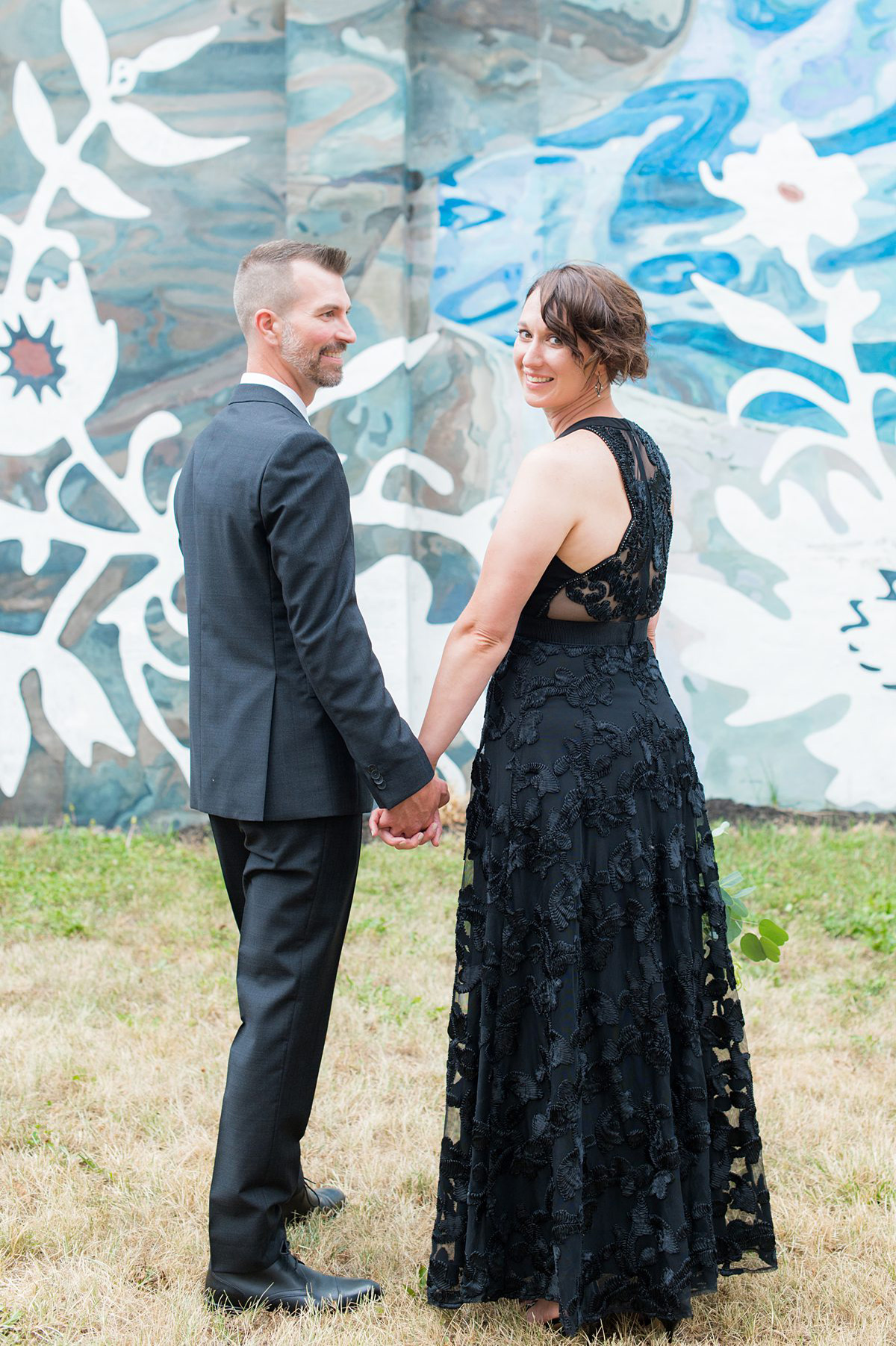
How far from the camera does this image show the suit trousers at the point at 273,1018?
237 cm

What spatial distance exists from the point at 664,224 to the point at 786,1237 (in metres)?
5.19

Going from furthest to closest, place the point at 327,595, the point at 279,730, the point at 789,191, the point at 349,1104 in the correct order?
the point at 789,191 < the point at 349,1104 < the point at 279,730 < the point at 327,595

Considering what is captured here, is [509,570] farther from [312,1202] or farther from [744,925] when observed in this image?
[312,1202]

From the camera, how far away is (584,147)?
20.8 feet

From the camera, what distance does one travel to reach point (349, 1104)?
3441mm

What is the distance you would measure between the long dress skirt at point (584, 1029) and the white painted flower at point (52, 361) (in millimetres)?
4885

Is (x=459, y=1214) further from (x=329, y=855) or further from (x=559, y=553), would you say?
(x=559, y=553)

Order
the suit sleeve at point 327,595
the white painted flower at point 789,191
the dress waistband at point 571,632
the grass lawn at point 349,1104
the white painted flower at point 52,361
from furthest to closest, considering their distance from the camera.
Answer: the white painted flower at point 52,361 → the white painted flower at point 789,191 → the grass lawn at point 349,1104 → the dress waistband at point 571,632 → the suit sleeve at point 327,595

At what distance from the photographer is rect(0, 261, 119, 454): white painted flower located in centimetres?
648

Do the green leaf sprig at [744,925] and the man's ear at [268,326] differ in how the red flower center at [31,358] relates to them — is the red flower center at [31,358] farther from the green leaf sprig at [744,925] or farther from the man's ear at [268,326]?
the green leaf sprig at [744,925]

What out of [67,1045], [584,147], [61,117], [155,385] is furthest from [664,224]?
[67,1045]

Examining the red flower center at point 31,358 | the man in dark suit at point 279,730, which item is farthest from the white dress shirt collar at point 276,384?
the red flower center at point 31,358

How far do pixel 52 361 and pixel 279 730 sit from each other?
4.92 metres

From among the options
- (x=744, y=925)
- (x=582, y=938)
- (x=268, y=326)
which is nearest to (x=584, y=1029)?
(x=582, y=938)
